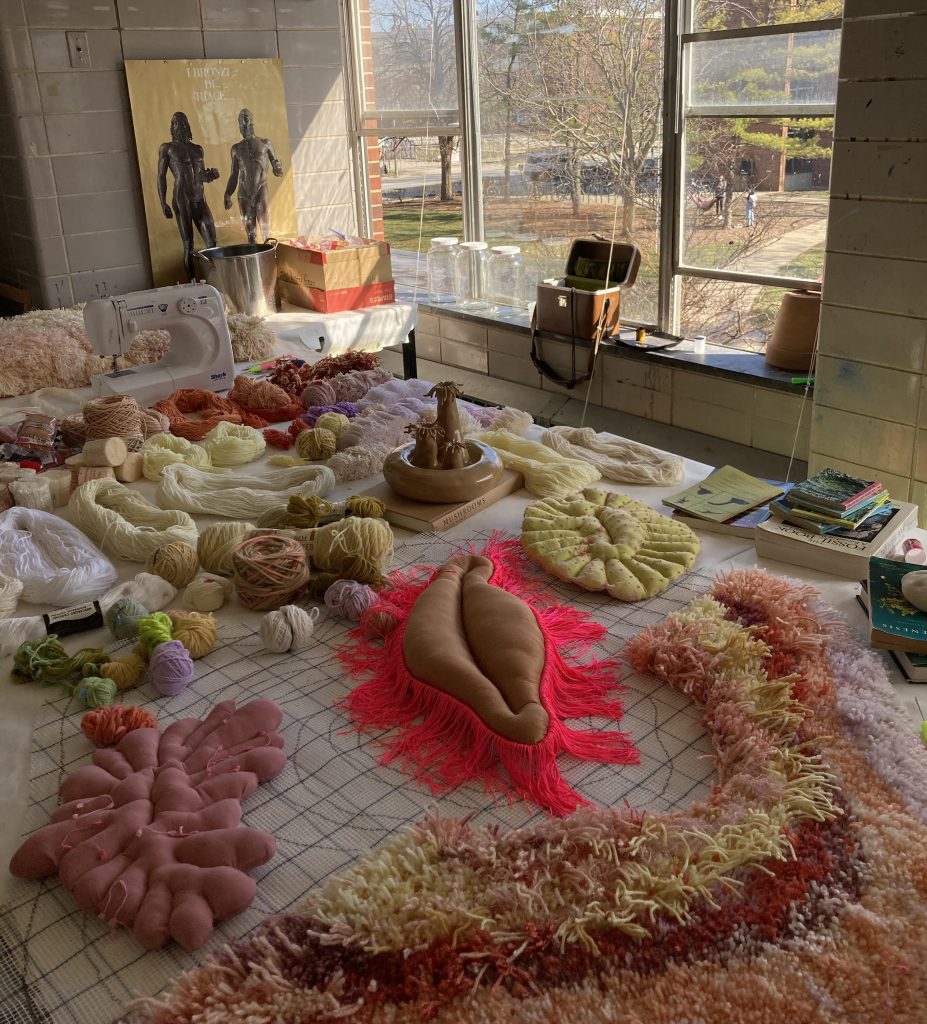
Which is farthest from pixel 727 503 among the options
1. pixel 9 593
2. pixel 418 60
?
pixel 418 60

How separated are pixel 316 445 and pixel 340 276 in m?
1.61

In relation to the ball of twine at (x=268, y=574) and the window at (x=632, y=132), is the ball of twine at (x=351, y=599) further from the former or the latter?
the window at (x=632, y=132)

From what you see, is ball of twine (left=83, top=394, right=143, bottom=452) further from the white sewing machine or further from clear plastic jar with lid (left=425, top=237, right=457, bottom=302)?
clear plastic jar with lid (left=425, top=237, right=457, bottom=302)

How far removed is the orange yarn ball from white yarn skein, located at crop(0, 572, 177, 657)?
0.29 meters

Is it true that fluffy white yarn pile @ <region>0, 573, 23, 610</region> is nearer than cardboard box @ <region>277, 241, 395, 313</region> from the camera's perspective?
Yes

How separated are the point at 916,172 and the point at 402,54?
2860 millimetres

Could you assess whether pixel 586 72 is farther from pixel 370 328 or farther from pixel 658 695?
pixel 658 695

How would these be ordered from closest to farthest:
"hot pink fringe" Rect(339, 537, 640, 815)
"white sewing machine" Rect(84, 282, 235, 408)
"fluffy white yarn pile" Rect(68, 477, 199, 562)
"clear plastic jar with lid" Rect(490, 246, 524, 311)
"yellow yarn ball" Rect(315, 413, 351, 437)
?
"hot pink fringe" Rect(339, 537, 640, 815) → "fluffy white yarn pile" Rect(68, 477, 199, 562) → "yellow yarn ball" Rect(315, 413, 351, 437) → "white sewing machine" Rect(84, 282, 235, 408) → "clear plastic jar with lid" Rect(490, 246, 524, 311)

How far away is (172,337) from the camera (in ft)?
8.80

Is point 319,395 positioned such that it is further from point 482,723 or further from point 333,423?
point 482,723

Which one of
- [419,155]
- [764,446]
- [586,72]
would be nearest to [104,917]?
[764,446]

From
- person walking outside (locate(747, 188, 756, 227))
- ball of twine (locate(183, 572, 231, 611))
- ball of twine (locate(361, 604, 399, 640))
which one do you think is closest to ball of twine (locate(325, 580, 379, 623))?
ball of twine (locate(361, 604, 399, 640))

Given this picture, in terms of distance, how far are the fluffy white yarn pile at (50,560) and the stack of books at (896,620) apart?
1.27 meters

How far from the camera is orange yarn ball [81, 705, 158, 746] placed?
128 cm
